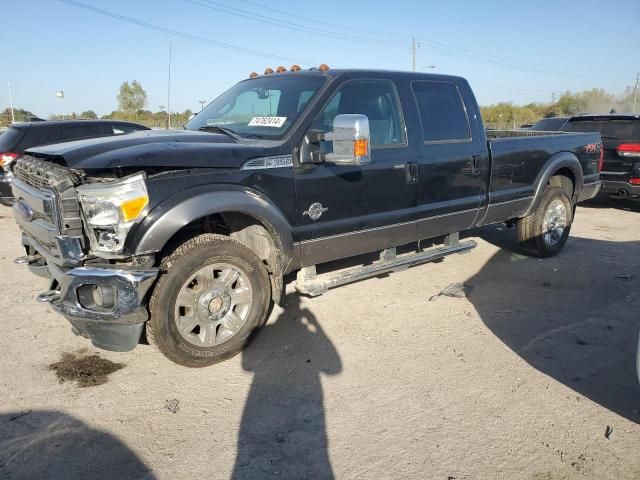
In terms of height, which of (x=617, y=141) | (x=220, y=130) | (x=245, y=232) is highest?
(x=617, y=141)

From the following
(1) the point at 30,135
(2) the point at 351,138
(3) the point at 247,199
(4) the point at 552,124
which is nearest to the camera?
(2) the point at 351,138

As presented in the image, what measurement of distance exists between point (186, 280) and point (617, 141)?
8.65 meters

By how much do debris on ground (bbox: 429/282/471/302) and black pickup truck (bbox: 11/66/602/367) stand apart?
378 millimetres

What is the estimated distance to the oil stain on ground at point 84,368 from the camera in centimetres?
321

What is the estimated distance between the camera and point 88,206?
2908 mm

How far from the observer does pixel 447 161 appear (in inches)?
182

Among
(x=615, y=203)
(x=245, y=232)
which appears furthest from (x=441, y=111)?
(x=615, y=203)

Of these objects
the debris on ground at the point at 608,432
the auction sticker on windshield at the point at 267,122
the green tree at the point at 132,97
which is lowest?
the debris on ground at the point at 608,432

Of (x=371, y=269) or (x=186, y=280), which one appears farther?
(x=371, y=269)

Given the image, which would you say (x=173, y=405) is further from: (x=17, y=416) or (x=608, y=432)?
(x=608, y=432)

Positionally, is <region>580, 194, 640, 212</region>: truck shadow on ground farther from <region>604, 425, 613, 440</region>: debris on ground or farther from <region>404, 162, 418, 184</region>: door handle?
<region>604, 425, 613, 440</region>: debris on ground

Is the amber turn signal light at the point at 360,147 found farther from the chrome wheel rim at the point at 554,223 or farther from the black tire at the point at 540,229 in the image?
the chrome wheel rim at the point at 554,223

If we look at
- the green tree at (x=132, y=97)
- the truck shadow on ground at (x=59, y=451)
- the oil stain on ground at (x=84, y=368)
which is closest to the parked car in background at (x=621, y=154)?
the oil stain on ground at (x=84, y=368)

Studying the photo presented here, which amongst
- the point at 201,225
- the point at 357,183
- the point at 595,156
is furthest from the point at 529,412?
the point at 595,156
